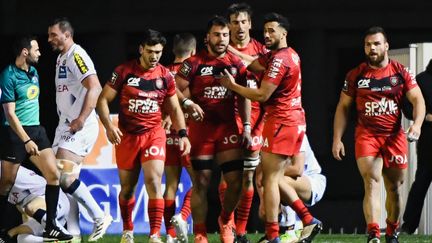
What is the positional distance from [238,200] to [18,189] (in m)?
2.31

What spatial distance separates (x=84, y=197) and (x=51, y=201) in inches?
24.8

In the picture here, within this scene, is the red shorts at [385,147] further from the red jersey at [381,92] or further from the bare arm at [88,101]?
the bare arm at [88,101]

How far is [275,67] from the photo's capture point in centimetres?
1753

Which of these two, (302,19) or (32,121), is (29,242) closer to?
(32,121)

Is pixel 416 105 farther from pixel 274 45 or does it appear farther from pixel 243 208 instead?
pixel 243 208

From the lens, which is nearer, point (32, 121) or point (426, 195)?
point (32, 121)

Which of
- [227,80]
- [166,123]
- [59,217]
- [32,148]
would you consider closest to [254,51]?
[166,123]

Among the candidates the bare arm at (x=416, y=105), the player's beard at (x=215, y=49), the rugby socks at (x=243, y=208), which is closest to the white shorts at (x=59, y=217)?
the rugby socks at (x=243, y=208)

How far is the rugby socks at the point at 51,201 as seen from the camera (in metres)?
18.6

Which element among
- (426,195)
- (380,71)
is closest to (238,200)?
(380,71)

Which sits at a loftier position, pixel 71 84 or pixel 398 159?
pixel 71 84

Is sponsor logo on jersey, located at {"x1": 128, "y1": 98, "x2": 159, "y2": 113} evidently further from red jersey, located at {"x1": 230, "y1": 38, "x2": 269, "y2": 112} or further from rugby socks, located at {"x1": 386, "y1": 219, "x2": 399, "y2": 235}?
rugby socks, located at {"x1": 386, "y1": 219, "x2": 399, "y2": 235}

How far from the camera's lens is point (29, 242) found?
1869 cm

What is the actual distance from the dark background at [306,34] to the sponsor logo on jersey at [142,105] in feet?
18.9
